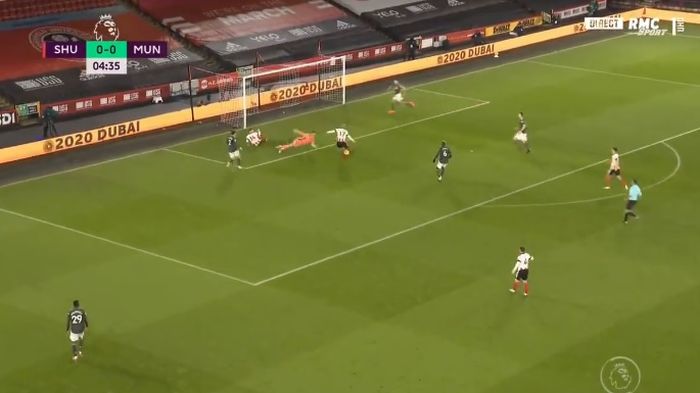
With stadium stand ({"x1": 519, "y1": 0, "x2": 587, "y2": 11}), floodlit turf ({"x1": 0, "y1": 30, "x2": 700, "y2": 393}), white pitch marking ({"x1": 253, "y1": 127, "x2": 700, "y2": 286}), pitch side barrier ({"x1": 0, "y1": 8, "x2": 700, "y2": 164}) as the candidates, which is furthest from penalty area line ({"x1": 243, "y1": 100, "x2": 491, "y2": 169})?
stadium stand ({"x1": 519, "y1": 0, "x2": 587, "y2": 11})

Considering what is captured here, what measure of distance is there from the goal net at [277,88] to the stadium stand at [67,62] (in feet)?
15.3

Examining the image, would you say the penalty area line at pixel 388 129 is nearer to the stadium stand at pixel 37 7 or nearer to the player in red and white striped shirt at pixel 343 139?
the player in red and white striped shirt at pixel 343 139

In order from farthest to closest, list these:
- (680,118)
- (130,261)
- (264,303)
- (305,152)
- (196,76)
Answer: (196,76) < (680,118) < (305,152) < (130,261) < (264,303)

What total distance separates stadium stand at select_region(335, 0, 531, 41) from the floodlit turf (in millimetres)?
19832

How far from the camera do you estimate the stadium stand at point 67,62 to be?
6588 cm

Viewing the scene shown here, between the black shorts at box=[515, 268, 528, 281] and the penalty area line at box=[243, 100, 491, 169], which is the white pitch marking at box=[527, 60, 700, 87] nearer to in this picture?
the penalty area line at box=[243, 100, 491, 169]

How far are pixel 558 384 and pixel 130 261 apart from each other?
16528 millimetres

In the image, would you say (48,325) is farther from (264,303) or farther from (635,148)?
(635,148)

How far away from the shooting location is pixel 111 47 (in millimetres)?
65500

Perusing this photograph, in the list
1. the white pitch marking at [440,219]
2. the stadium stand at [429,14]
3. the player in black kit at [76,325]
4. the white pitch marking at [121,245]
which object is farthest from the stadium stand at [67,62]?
the player in black kit at [76,325]

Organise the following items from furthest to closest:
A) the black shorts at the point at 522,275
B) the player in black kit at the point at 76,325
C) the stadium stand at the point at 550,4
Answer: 1. the stadium stand at the point at 550,4
2. the black shorts at the point at 522,275
3. the player in black kit at the point at 76,325

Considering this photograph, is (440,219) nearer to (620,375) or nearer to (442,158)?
(442,158)

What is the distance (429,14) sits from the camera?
84.9m

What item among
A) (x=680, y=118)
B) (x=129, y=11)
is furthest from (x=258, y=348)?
(x=129, y=11)
